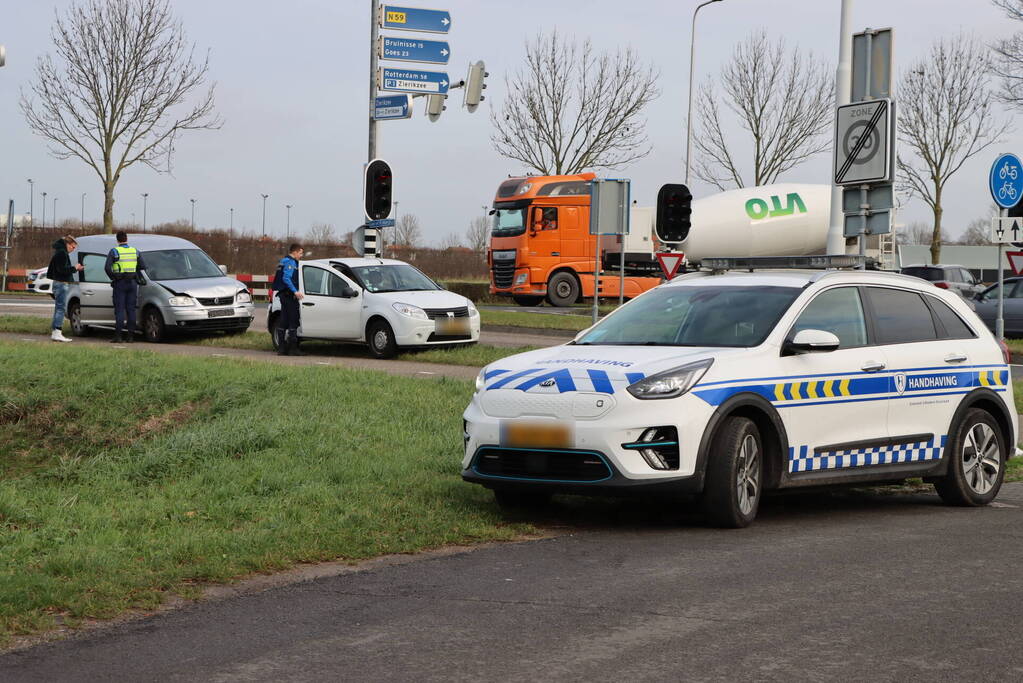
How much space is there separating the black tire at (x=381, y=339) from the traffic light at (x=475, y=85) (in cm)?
732

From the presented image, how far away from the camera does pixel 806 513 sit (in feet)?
28.8

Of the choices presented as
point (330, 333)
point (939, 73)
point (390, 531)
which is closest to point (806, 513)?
point (390, 531)

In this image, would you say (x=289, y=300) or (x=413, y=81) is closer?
(x=289, y=300)

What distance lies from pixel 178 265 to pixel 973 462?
667 inches

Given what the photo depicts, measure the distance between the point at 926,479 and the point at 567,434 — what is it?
114 inches

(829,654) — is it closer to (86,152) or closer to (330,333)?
(330,333)

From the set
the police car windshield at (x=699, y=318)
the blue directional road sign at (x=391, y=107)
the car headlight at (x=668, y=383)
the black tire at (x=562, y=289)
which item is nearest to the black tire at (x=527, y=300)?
the black tire at (x=562, y=289)

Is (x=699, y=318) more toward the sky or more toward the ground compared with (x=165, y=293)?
more toward the sky

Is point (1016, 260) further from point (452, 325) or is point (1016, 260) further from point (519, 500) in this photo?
point (519, 500)

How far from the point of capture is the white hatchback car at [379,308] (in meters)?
20.1

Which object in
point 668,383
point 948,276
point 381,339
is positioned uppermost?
point 948,276

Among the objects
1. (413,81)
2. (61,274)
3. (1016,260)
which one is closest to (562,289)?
(413,81)

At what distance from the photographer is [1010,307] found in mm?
27250

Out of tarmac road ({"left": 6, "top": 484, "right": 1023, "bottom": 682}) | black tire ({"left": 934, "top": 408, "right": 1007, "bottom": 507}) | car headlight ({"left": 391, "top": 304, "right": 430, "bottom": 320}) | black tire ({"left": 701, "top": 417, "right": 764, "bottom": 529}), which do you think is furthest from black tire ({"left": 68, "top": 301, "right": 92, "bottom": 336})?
black tire ({"left": 701, "top": 417, "right": 764, "bottom": 529})
